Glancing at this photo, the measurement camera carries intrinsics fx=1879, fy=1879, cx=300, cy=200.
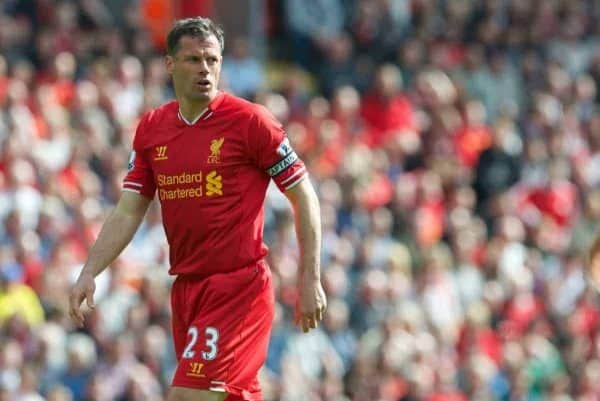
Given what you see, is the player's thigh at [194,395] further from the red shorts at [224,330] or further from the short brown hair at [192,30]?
the short brown hair at [192,30]

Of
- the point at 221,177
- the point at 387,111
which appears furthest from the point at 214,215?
the point at 387,111

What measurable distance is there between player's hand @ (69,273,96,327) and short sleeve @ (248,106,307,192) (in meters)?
1.08

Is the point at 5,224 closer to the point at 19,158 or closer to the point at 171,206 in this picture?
the point at 19,158

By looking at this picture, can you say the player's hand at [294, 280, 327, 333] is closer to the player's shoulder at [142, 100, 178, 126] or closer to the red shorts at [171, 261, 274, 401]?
the red shorts at [171, 261, 274, 401]

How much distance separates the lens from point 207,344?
32.1ft

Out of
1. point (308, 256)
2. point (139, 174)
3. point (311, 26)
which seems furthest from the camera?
point (311, 26)

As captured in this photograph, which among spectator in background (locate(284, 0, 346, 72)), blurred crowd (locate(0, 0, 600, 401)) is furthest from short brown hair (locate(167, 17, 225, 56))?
spectator in background (locate(284, 0, 346, 72))

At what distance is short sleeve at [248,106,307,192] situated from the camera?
9750 millimetres

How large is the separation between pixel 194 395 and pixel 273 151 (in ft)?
4.35

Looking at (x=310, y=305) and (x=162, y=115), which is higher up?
(x=162, y=115)

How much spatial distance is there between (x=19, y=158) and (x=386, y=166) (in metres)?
4.57

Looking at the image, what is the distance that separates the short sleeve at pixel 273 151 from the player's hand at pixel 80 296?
108 cm

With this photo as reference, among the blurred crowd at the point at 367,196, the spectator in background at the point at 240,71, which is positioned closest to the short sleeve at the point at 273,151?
the blurred crowd at the point at 367,196

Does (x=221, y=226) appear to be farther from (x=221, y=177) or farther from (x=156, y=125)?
(x=156, y=125)
